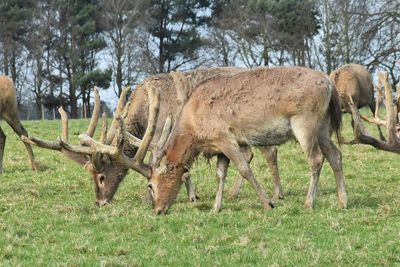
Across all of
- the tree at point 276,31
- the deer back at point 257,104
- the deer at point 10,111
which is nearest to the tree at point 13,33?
the tree at point 276,31

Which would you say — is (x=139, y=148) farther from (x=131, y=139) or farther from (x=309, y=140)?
(x=309, y=140)

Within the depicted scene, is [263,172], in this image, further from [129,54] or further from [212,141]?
[129,54]

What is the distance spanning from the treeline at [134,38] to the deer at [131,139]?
4062 centimetres

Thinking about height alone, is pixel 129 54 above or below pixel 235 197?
above

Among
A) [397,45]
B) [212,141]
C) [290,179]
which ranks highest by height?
[397,45]

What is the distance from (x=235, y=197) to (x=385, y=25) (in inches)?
836

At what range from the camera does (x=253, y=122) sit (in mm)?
10219

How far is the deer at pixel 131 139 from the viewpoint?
1073cm

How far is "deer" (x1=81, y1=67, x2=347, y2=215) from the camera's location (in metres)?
9.91

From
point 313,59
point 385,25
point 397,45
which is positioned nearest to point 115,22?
point 313,59

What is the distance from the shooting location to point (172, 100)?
40.9 feet

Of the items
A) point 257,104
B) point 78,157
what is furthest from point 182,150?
point 78,157

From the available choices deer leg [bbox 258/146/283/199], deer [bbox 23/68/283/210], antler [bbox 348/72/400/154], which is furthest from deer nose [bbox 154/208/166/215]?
antler [bbox 348/72/400/154]

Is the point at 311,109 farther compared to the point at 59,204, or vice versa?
the point at 59,204
